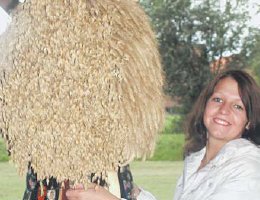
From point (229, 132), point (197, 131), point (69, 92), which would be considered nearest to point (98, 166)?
point (69, 92)

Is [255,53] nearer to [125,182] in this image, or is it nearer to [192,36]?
[192,36]

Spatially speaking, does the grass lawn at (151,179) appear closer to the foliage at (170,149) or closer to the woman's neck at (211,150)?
the foliage at (170,149)

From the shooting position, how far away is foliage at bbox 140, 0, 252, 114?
2793mm

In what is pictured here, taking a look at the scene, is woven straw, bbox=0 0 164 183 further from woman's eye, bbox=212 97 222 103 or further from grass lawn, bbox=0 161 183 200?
grass lawn, bbox=0 161 183 200

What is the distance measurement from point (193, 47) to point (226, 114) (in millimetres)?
1321

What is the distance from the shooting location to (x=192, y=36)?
2855 millimetres

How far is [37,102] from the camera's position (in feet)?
3.83

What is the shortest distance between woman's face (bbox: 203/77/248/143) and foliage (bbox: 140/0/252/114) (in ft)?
3.61

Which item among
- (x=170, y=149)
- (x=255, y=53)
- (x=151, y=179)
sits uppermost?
(x=255, y=53)

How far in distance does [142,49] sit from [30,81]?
25 cm

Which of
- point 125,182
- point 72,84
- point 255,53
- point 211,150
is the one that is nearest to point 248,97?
point 211,150

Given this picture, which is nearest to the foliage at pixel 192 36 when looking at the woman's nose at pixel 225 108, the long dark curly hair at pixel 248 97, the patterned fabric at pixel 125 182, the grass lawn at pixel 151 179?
the grass lawn at pixel 151 179

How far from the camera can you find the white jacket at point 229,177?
144cm

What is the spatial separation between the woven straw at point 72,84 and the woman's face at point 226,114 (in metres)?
0.42
